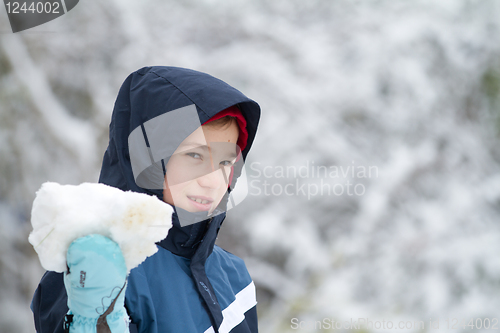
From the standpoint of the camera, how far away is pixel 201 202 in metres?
0.67

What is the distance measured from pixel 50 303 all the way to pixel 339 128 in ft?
5.36

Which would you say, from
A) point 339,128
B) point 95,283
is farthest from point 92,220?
point 339,128

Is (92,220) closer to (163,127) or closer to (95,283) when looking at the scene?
(95,283)

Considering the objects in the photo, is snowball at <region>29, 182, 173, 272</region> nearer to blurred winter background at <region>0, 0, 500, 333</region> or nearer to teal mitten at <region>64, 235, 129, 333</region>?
teal mitten at <region>64, 235, 129, 333</region>

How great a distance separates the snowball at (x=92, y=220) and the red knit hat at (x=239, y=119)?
0.27 m

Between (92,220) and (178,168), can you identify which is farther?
(178,168)

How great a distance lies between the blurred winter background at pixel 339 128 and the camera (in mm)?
1608

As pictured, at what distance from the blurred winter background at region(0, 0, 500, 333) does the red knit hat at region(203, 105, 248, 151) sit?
38.5 inches

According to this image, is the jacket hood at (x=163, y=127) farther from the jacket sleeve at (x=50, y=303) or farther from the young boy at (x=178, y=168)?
the jacket sleeve at (x=50, y=303)

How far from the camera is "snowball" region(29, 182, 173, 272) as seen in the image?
39 centimetres

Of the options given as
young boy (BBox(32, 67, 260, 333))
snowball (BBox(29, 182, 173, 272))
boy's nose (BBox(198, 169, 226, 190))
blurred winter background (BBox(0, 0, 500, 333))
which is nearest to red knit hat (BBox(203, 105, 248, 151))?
young boy (BBox(32, 67, 260, 333))

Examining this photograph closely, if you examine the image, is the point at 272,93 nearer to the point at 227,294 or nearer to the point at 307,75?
the point at 307,75

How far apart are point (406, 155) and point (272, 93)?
832mm

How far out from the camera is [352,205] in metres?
1.84
